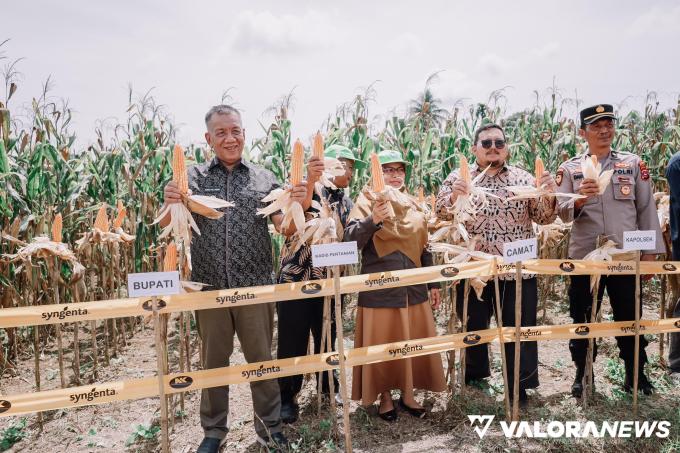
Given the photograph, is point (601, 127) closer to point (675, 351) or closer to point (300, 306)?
point (675, 351)

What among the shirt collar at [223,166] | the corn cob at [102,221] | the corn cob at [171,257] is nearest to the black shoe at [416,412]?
the corn cob at [171,257]

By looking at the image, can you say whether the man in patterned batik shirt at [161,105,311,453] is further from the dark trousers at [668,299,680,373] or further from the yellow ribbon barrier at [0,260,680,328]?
the dark trousers at [668,299,680,373]

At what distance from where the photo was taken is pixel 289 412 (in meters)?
3.78

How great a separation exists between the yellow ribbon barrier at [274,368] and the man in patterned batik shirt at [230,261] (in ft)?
0.53

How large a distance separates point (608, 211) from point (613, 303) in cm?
83

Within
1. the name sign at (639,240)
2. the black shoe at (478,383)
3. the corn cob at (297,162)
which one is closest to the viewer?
the corn cob at (297,162)

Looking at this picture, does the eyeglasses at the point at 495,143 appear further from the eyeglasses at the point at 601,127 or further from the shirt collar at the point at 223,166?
the shirt collar at the point at 223,166

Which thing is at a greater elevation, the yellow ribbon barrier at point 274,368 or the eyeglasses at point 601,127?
the eyeglasses at point 601,127

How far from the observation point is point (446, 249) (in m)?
3.64

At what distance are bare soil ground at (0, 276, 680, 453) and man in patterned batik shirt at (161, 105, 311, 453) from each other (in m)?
0.36

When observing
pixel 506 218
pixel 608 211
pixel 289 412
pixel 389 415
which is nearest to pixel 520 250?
pixel 506 218

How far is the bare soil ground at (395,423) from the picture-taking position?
127 inches

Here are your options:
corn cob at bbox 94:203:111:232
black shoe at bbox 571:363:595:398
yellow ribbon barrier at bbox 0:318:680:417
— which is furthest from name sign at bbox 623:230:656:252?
corn cob at bbox 94:203:111:232

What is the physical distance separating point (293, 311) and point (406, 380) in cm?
107
